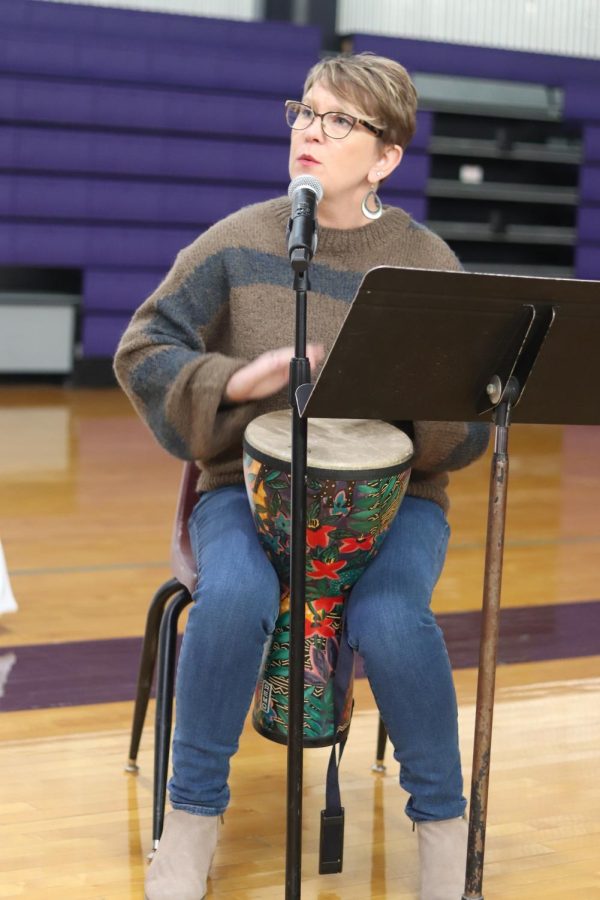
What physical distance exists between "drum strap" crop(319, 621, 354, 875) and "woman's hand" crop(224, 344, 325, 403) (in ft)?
1.21

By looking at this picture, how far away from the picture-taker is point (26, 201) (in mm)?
7219

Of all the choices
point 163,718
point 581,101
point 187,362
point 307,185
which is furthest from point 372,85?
point 581,101

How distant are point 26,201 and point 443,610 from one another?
4.51 m

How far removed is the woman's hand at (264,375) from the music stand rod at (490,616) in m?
0.25

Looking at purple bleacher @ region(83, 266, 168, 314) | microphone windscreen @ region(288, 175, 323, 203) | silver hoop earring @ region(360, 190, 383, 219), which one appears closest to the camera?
microphone windscreen @ region(288, 175, 323, 203)

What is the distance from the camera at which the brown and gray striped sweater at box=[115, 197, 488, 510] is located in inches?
78.8

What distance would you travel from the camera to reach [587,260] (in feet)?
28.1

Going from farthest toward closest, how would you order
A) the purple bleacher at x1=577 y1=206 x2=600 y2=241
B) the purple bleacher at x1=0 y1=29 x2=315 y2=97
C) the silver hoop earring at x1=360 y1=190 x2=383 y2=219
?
the purple bleacher at x1=577 y1=206 x2=600 y2=241, the purple bleacher at x1=0 y1=29 x2=315 y2=97, the silver hoop earring at x1=360 y1=190 x2=383 y2=219

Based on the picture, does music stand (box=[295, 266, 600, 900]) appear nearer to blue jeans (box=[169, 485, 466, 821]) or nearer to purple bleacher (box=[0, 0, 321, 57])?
blue jeans (box=[169, 485, 466, 821])

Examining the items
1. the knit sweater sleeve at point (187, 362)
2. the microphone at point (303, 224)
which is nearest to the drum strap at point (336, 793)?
the knit sweater sleeve at point (187, 362)

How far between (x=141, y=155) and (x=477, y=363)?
605cm

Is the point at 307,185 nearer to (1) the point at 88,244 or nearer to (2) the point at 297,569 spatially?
(2) the point at 297,569

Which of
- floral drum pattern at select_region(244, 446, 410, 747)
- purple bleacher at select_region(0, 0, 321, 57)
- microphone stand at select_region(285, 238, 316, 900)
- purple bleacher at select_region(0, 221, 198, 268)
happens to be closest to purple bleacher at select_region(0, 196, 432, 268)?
purple bleacher at select_region(0, 221, 198, 268)

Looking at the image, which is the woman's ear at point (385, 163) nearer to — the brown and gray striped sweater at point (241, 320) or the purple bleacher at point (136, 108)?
the brown and gray striped sweater at point (241, 320)
